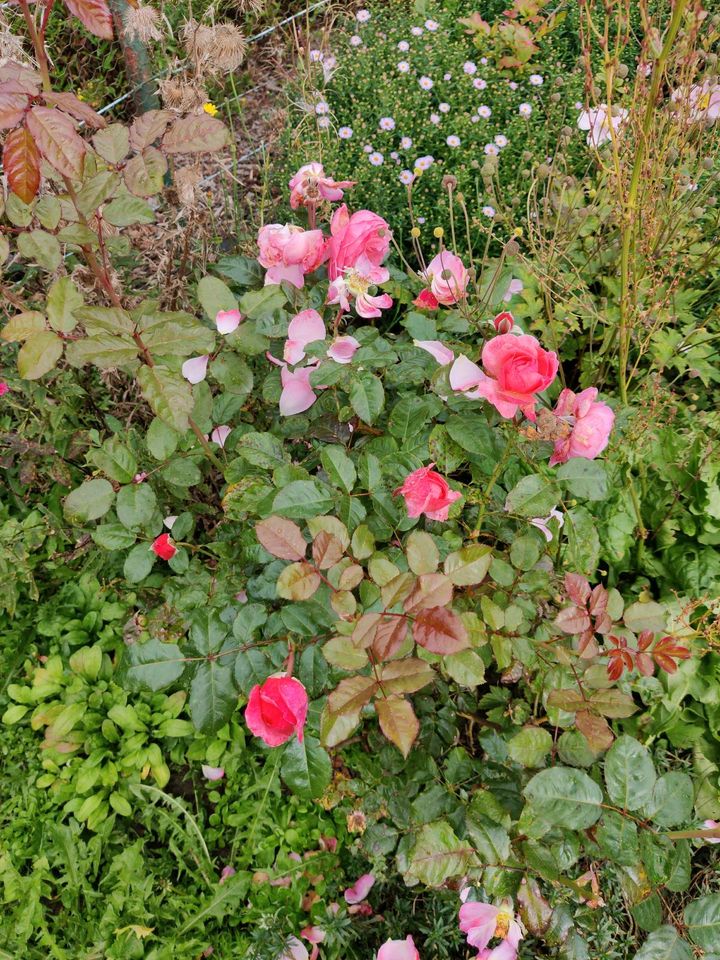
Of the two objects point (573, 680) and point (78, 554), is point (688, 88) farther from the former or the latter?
point (78, 554)

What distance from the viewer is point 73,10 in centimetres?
96

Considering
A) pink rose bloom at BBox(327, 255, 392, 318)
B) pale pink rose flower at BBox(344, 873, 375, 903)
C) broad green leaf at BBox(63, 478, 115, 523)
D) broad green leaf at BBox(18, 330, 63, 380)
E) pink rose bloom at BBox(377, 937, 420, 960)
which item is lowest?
pale pink rose flower at BBox(344, 873, 375, 903)

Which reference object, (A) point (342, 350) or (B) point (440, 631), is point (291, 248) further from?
(B) point (440, 631)

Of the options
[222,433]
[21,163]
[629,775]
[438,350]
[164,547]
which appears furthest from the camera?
[222,433]

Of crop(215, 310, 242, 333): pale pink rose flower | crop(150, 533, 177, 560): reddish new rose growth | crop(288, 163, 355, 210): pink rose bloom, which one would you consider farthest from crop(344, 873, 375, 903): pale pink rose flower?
crop(288, 163, 355, 210): pink rose bloom

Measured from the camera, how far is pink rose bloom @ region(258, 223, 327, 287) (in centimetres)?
126

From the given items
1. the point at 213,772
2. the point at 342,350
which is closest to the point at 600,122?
Result: the point at 342,350

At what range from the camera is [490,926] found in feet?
3.72

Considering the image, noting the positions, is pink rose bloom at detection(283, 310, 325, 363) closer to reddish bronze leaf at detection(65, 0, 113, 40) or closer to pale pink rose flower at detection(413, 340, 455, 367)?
pale pink rose flower at detection(413, 340, 455, 367)

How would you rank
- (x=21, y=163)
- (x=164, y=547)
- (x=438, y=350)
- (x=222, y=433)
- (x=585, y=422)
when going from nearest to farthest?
1. (x=21, y=163)
2. (x=585, y=422)
3. (x=438, y=350)
4. (x=164, y=547)
5. (x=222, y=433)

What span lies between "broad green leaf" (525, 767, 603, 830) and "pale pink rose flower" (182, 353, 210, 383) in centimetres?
92

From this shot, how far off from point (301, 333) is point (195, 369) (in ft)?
0.74

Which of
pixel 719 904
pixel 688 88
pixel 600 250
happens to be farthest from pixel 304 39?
pixel 719 904

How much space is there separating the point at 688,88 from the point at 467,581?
1.29m
